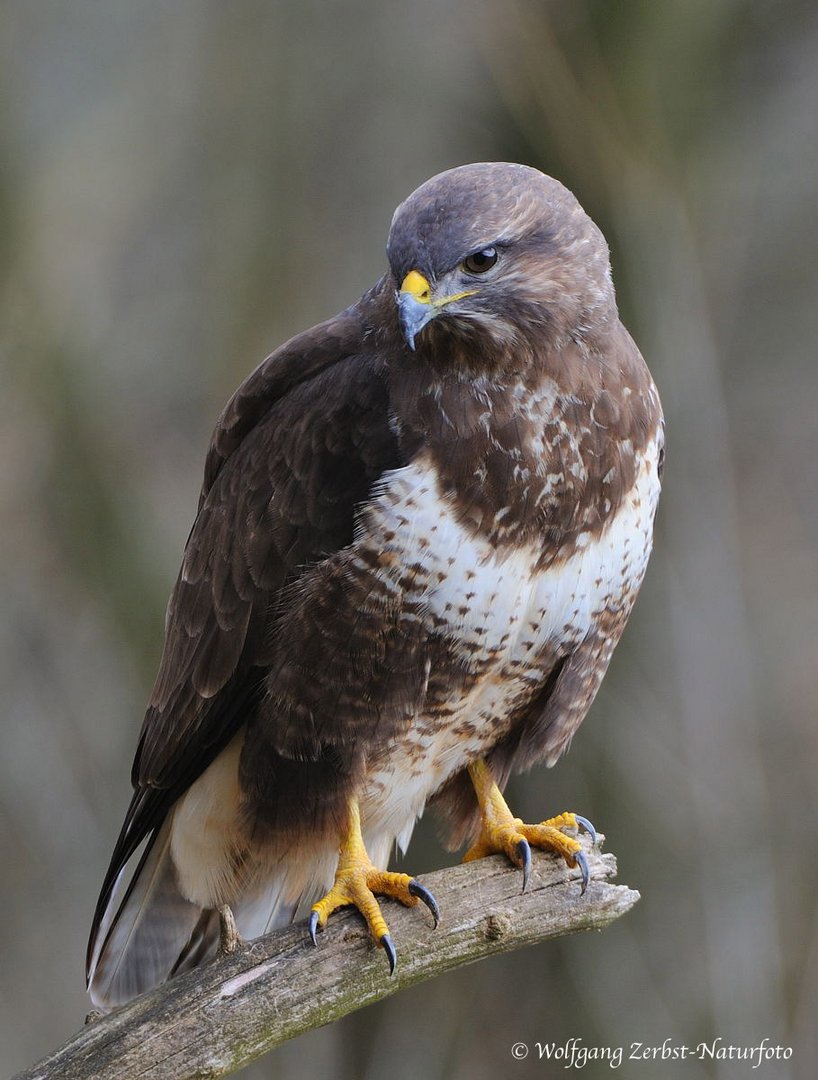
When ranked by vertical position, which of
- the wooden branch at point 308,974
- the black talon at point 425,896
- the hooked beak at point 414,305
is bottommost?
the wooden branch at point 308,974

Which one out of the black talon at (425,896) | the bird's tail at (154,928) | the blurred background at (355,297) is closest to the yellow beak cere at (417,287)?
the black talon at (425,896)

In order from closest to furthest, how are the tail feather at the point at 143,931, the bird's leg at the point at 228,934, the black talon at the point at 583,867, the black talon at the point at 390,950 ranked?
the bird's leg at the point at 228,934
the black talon at the point at 390,950
the black talon at the point at 583,867
the tail feather at the point at 143,931

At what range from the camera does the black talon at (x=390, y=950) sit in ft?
10.7

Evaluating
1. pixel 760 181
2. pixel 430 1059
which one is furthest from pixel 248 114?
pixel 430 1059

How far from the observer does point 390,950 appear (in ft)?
10.8

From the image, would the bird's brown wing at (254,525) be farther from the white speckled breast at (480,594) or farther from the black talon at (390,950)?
the black talon at (390,950)

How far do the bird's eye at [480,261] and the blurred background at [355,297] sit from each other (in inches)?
82.5

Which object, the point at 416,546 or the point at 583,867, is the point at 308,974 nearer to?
the point at 583,867

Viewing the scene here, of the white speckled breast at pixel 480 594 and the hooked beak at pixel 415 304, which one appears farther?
the white speckled breast at pixel 480 594

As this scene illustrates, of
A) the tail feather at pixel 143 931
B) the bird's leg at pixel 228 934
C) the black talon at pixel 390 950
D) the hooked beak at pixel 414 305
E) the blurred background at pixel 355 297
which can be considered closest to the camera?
the hooked beak at pixel 414 305

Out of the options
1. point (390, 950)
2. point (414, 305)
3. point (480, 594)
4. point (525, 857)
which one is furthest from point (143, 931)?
point (414, 305)

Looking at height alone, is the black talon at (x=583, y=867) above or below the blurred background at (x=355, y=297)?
below

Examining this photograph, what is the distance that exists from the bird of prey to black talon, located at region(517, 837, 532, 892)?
0.19 ft

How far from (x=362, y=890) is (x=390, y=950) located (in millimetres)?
171
